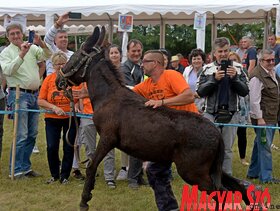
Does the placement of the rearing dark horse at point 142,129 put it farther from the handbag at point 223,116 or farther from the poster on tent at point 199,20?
the poster on tent at point 199,20

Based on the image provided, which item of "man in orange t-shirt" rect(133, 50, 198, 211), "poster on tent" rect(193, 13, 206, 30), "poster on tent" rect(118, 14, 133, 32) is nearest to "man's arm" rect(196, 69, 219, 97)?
"man in orange t-shirt" rect(133, 50, 198, 211)

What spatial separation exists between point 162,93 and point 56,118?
2127mm

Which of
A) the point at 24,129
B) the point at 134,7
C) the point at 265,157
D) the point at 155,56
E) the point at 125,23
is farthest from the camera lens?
the point at 134,7

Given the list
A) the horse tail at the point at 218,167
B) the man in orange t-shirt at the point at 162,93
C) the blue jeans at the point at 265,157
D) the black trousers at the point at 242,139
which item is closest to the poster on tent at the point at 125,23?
the black trousers at the point at 242,139

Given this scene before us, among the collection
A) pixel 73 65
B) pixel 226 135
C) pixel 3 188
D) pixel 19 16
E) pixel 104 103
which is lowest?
pixel 3 188

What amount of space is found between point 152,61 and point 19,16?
8.30 metres

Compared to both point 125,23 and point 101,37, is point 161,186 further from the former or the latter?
point 125,23

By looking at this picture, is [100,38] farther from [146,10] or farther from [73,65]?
[146,10]

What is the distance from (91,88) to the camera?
5.21m

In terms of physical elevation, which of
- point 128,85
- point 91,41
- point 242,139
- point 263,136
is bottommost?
point 242,139

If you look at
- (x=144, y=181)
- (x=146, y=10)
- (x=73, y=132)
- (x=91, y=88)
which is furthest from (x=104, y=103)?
(x=146, y=10)

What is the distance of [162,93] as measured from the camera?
542cm

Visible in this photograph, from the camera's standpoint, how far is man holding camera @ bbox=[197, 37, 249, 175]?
6309mm

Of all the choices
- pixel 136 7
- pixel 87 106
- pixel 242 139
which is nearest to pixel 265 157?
pixel 242 139
